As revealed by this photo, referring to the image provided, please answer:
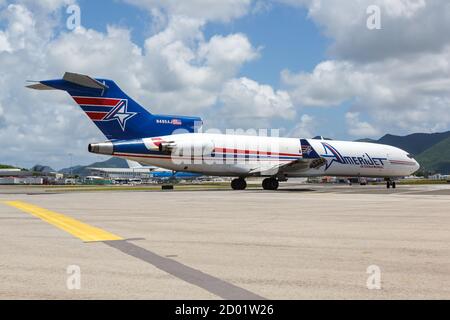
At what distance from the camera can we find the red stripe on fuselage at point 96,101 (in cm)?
3597

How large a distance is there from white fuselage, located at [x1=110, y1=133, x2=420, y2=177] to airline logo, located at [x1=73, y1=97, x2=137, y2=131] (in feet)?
7.78

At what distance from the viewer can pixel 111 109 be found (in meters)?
37.2

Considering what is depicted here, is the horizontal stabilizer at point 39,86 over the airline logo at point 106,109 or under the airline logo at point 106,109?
over

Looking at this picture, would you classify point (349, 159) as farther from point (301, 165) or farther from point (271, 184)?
point (271, 184)

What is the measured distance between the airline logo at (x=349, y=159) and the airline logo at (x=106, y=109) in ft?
57.9

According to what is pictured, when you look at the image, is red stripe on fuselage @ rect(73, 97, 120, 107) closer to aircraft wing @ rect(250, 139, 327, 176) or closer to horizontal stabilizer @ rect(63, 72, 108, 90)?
horizontal stabilizer @ rect(63, 72, 108, 90)

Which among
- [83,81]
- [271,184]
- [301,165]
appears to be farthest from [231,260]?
[271,184]

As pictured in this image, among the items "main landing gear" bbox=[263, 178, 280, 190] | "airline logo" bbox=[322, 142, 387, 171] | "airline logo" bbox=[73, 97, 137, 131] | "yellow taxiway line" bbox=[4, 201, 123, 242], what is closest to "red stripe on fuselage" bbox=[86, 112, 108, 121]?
"airline logo" bbox=[73, 97, 137, 131]

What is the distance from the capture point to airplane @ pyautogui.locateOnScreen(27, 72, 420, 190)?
3644cm

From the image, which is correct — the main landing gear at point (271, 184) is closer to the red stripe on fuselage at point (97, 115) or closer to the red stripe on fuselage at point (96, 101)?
the red stripe on fuselage at point (96, 101)

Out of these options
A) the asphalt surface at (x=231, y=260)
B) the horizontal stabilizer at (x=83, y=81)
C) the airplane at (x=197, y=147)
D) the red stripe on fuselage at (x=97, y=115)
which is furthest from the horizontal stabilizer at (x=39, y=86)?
the asphalt surface at (x=231, y=260)
